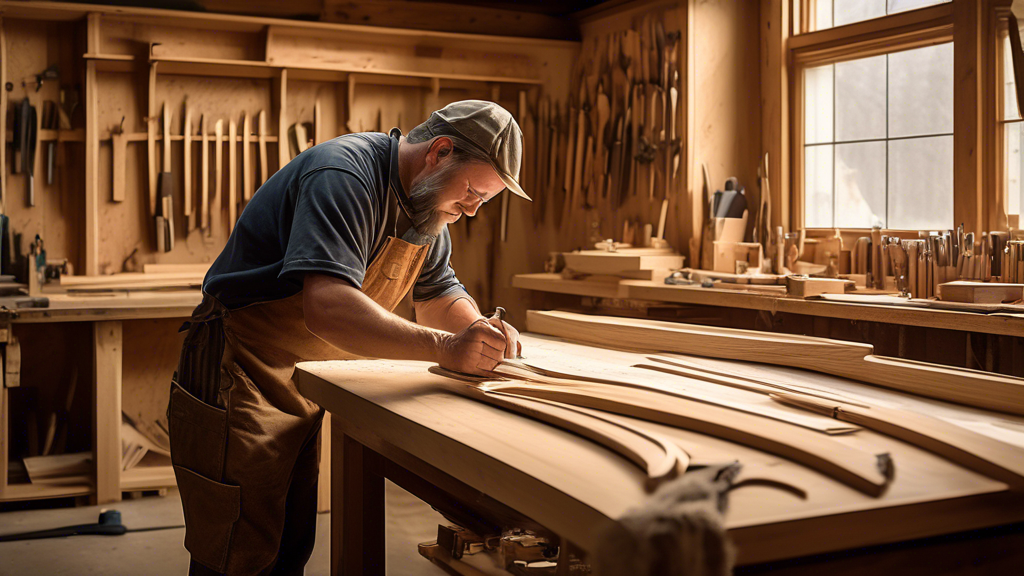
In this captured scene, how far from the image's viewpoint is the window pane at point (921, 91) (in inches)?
153

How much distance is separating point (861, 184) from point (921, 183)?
341mm

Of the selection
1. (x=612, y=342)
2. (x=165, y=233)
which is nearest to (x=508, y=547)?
(x=612, y=342)

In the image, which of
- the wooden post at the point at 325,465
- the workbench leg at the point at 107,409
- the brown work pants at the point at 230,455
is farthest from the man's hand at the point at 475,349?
the workbench leg at the point at 107,409

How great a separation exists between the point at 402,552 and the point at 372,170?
6.71ft

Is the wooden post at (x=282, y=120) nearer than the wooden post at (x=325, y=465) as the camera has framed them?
No

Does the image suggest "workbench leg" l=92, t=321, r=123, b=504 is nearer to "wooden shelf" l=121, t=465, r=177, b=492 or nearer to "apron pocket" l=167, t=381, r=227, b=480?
"wooden shelf" l=121, t=465, r=177, b=492

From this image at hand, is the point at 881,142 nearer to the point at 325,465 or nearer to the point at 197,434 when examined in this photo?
the point at 325,465

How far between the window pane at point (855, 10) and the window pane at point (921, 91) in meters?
0.24

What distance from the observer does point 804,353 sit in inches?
83.3

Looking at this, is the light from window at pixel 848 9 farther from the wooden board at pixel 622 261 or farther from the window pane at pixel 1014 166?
the wooden board at pixel 622 261

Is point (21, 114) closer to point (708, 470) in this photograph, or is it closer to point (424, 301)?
point (424, 301)

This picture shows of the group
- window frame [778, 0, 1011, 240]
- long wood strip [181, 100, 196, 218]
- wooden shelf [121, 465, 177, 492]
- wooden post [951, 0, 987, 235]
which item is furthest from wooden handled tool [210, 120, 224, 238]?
wooden post [951, 0, 987, 235]

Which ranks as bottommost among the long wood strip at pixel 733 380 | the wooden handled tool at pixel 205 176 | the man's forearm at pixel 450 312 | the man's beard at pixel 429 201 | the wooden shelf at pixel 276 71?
the long wood strip at pixel 733 380

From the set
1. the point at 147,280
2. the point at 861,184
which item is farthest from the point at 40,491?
the point at 861,184
